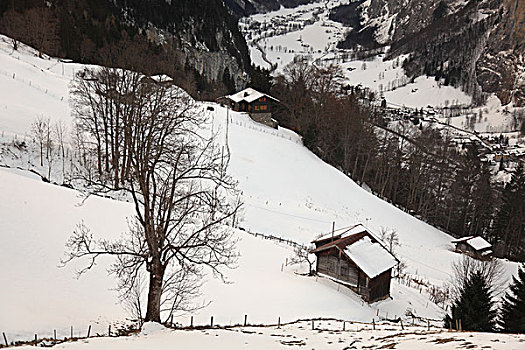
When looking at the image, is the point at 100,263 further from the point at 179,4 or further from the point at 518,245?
the point at 179,4

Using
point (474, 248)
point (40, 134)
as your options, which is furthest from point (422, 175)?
point (40, 134)

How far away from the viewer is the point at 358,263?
883 inches

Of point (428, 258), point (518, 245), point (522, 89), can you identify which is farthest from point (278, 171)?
point (522, 89)

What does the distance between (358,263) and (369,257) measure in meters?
1.30

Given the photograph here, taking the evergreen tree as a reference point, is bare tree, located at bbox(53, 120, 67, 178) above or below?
above

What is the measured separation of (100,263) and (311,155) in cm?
3726

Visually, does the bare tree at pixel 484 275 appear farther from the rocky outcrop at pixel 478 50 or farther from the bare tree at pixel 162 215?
the rocky outcrop at pixel 478 50

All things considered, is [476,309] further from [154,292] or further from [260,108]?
[260,108]

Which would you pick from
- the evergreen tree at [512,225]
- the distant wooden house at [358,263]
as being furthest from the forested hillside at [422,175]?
the distant wooden house at [358,263]

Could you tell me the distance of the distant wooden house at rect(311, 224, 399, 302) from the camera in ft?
74.3

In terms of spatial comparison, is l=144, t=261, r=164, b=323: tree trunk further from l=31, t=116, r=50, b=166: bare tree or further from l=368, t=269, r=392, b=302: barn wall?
l=31, t=116, r=50, b=166: bare tree

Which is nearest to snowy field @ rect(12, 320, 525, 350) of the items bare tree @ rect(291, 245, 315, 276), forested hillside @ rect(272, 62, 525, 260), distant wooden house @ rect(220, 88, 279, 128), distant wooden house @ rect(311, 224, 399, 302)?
distant wooden house @ rect(311, 224, 399, 302)

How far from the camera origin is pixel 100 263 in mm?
17516

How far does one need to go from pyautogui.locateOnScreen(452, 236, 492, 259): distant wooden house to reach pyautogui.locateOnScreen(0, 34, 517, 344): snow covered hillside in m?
2.36
